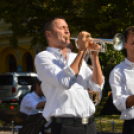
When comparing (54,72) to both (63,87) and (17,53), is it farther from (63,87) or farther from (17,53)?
(17,53)

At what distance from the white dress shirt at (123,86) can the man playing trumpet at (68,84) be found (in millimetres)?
261

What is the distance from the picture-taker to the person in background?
124 inches

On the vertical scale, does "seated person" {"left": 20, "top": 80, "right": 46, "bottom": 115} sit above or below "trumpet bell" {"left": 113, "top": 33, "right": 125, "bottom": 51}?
below

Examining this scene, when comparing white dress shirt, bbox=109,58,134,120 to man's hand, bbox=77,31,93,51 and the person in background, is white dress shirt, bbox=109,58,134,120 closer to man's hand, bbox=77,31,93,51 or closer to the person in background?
the person in background

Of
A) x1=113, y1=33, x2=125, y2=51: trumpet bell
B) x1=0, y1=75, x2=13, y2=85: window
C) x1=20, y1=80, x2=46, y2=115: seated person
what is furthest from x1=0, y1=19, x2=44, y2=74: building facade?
x1=113, y1=33, x2=125, y2=51: trumpet bell

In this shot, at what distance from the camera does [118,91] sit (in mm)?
3215

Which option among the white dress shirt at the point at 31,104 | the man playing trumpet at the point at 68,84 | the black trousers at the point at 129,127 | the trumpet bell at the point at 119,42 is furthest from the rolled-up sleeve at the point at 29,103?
the man playing trumpet at the point at 68,84

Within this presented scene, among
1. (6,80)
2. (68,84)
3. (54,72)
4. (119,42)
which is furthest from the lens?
(6,80)

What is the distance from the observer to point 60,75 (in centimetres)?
282

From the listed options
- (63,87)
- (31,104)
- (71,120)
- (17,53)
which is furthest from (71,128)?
(17,53)

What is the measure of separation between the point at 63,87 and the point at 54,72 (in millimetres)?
157

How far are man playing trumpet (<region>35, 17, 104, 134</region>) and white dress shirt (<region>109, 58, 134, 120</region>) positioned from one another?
261 mm

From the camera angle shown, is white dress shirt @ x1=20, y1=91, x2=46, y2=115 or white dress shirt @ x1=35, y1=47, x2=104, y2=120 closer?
white dress shirt @ x1=35, y1=47, x2=104, y2=120

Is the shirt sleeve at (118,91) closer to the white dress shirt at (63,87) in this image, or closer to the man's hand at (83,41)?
the white dress shirt at (63,87)
